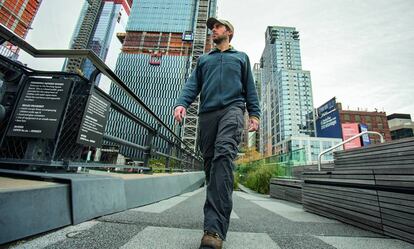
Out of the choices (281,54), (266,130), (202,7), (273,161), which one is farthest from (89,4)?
(273,161)

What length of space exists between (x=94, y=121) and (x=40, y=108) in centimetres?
43

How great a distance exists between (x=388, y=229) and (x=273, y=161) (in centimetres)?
872

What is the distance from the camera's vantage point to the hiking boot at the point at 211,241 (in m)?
1.01

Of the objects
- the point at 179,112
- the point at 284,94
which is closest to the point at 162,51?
the point at 284,94

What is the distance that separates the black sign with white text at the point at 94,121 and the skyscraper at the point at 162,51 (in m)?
45.3

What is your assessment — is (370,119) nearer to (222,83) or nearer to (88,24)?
(222,83)

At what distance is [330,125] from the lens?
14.6 meters

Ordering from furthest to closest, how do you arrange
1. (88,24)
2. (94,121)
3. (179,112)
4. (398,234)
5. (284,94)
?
1. (88,24)
2. (284,94)
3. (94,121)
4. (179,112)
5. (398,234)

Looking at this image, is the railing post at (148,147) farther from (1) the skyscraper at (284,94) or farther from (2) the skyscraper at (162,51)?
(1) the skyscraper at (284,94)

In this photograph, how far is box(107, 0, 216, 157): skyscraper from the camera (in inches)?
2005

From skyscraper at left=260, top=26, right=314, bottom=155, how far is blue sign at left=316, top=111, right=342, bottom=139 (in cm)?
3964

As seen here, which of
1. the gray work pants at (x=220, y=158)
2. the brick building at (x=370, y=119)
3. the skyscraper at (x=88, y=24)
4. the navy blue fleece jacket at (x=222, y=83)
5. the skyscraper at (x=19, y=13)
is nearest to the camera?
the gray work pants at (x=220, y=158)

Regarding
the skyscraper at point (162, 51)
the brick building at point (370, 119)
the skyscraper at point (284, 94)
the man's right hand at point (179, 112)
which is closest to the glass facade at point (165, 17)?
the skyscraper at point (162, 51)

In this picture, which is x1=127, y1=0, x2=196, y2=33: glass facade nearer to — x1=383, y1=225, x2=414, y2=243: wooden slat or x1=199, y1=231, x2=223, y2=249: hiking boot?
x1=383, y1=225, x2=414, y2=243: wooden slat
